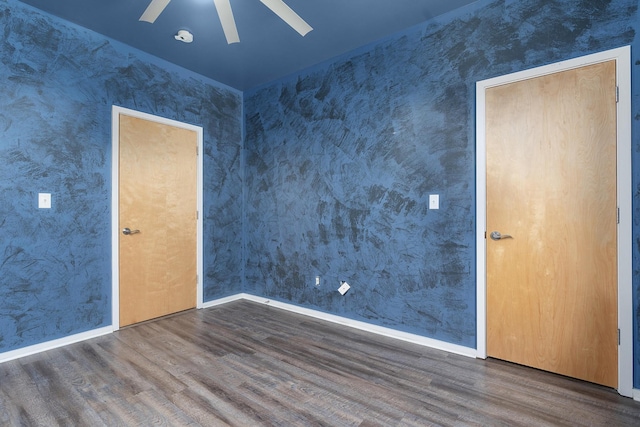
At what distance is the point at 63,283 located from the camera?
2629mm

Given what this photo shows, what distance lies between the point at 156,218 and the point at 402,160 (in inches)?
101

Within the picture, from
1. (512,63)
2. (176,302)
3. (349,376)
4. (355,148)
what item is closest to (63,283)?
(176,302)

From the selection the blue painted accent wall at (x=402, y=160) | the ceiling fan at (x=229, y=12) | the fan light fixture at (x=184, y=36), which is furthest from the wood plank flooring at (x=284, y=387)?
the fan light fixture at (x=184, y=36)

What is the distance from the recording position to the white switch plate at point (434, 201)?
2.59 m

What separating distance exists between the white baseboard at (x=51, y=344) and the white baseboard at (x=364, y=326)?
1112mm

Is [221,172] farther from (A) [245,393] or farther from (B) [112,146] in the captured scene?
(A) [245,393]

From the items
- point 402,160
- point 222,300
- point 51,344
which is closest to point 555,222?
point 402,160

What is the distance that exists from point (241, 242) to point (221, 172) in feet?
3.13

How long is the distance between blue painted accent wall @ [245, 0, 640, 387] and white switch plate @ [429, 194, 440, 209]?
0.05 meters

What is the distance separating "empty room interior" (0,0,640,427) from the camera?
1919mm

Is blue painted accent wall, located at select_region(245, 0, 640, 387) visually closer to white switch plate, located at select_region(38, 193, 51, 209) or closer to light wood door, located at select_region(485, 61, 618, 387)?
light wood door, located at select_region(485, 61, 618, 387)

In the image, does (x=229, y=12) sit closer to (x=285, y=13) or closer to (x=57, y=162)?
(x=285, y=13)

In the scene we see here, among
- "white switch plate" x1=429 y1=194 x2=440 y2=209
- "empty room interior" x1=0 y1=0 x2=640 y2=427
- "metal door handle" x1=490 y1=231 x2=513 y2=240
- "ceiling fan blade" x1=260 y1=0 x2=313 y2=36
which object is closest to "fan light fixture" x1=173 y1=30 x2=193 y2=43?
"empty room interior" x1=0 y1=0 x2=640 y2=427

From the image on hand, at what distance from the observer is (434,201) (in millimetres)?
2605
